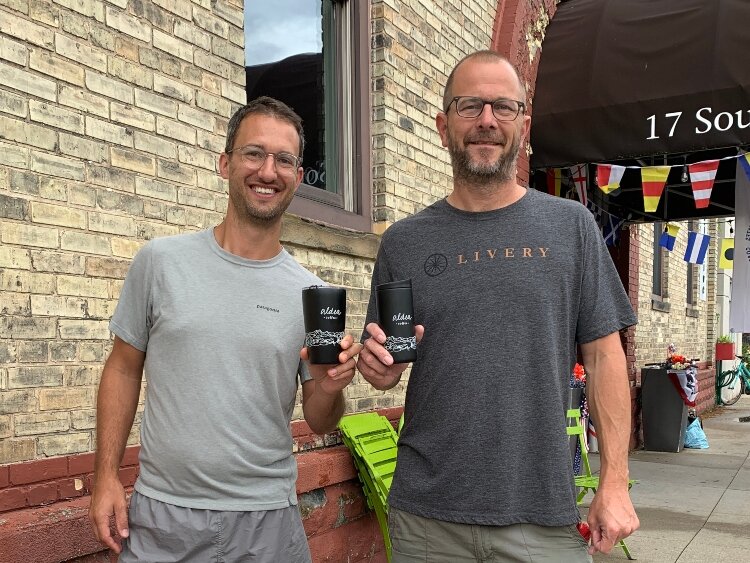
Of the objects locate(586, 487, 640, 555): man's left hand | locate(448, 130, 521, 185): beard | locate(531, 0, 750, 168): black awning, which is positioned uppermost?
locate(531, 0, 750, 168): black awning

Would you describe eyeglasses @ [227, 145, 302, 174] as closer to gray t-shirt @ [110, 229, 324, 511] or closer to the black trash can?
gray t-shirt @ [110, 229, 324, 511]

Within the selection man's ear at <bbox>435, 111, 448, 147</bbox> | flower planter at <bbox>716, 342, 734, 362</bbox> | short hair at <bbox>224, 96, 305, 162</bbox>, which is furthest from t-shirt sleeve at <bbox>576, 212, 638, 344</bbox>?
flower planter at <bbox>716, 342, 734, 362</bbox>

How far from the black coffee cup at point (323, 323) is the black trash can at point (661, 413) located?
9426 mm

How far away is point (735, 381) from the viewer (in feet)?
64.6

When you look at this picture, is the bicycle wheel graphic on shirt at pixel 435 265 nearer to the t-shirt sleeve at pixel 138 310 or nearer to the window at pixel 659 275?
the t-shirt sleeve at pixel 138 310

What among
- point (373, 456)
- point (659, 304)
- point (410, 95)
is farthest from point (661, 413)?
point (373, 456)

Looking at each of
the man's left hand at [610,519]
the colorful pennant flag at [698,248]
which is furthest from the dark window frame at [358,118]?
the colorful pennant flag at [698,248]

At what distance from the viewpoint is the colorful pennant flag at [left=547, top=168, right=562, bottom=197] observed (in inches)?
344

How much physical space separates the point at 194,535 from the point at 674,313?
13.6 meters

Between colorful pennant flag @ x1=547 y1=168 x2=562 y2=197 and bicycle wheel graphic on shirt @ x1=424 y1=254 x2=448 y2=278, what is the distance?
6.61m

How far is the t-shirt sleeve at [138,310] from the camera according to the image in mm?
2293

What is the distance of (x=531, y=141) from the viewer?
7188 mm

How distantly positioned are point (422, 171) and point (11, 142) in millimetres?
3186

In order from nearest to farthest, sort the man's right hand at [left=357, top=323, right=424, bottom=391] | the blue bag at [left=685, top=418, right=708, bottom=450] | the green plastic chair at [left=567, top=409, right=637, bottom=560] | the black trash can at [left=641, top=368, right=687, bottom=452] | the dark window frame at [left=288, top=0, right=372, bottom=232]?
the man's right hand at [left=357, top=323, right=424, bottom=391]
the dark window frame at [left=288, top=0, right=372, bottom=232]
the green plastic chair at [left=567, top=409, right=637, bottom=560]
the black trash can at [left=641, top=368, right=687, bottom=452]
the blue bag at [left=685, top=418, right=708, bottom=450]
